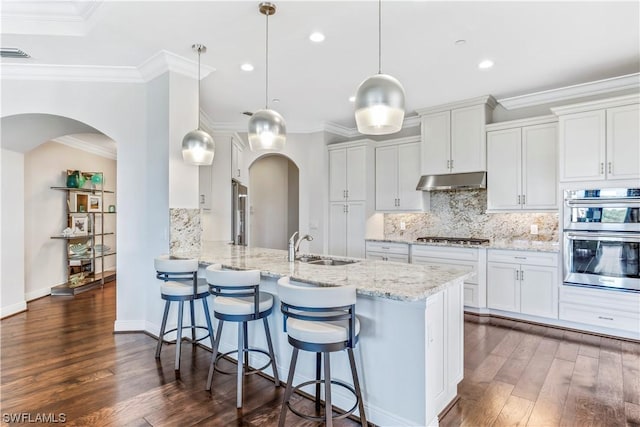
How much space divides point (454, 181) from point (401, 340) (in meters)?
3.25

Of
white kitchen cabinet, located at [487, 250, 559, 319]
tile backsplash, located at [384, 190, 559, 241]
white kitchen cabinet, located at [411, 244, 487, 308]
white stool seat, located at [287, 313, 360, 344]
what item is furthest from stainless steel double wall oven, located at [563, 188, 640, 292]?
white stool seat, located at [287, 313, 360, 344]

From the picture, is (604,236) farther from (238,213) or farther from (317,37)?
(238,213)

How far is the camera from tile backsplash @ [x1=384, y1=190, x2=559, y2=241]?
446cm

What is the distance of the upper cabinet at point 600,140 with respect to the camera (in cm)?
347

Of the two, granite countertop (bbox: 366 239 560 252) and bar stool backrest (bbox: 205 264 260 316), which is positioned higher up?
granite countertop (bbox: 366 239 560 252)

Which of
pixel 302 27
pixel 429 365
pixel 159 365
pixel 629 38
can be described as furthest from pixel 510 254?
pixel 159 365

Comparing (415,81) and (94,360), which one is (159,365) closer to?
(94,360)

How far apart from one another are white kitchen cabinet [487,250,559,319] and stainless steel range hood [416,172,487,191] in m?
0.93

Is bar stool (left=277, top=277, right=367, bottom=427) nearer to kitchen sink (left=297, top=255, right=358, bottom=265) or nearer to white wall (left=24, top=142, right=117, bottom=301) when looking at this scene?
kitchen sink (left=297, top=255, right=358, bottom=265)

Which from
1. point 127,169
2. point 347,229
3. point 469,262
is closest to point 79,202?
point 127,169

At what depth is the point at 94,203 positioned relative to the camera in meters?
6.34

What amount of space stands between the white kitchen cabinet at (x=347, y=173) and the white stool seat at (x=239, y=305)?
3.38 metres

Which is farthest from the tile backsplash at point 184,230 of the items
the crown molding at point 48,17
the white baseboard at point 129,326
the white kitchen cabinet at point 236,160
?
the white kitchen cabinet at point 236,160

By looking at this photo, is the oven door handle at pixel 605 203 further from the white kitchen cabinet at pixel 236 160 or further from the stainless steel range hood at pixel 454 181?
the white kitchen cabinet at pixel 236 160
